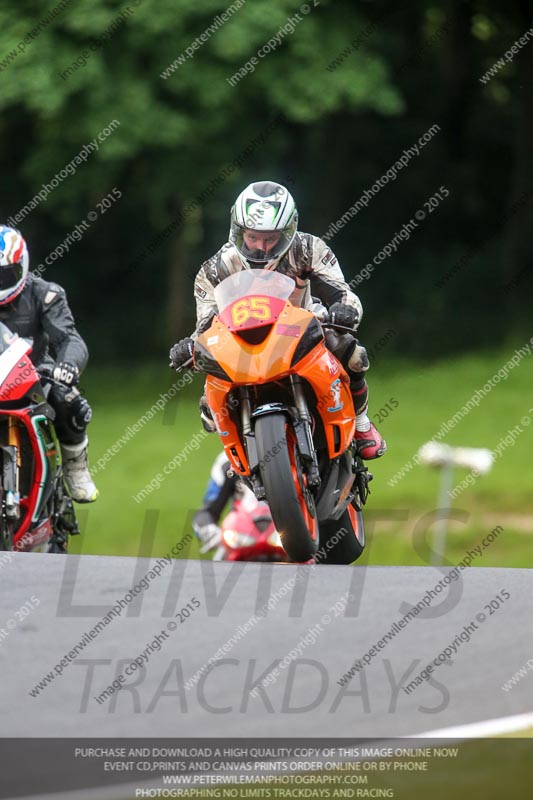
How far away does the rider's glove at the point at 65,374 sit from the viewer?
824 centimetres

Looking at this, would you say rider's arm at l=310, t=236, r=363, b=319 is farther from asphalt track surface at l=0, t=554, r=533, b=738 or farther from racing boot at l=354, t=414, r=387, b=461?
asphalt track surface at l=0, t=554, r=533, b=738

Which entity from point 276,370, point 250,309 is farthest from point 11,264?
point 276,370

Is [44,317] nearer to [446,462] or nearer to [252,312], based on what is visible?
[252,312]

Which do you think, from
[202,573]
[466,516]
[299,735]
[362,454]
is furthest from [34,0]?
[299,735]

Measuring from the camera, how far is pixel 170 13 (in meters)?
18.9

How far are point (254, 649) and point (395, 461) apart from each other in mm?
12655

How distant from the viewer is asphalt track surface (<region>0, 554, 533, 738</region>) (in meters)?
5.27

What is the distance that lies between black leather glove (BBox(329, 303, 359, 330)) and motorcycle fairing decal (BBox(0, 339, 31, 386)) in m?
2.00

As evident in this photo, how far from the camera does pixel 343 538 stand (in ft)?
26.0

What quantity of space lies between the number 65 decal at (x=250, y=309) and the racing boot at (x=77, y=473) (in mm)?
2401

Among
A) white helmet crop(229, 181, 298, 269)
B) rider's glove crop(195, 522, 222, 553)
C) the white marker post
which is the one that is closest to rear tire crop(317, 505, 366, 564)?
white helmet crop(229, 181, 298, 269)

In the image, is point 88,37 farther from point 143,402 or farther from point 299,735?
point 299,735

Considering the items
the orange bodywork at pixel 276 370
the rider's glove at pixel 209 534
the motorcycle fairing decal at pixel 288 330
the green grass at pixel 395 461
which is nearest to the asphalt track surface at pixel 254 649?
the orange bodywork at pixel 276 370

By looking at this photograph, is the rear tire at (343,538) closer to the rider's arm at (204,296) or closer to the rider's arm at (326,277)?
the rider's arm at (326,277)
